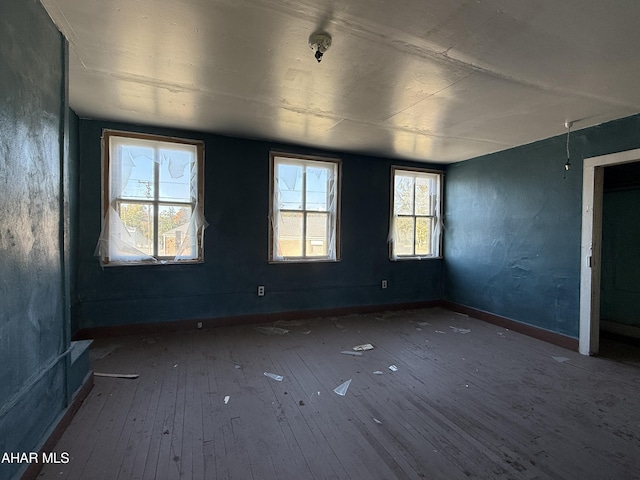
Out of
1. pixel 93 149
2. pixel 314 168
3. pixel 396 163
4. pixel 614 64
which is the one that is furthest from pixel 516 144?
pixel 93 149

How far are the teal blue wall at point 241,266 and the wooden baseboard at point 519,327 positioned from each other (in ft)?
1.67

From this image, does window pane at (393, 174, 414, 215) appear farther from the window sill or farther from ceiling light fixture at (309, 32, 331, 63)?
ceiling light fixture at (309, 32, 331, 63)

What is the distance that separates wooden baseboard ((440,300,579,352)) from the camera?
3531 millimetres

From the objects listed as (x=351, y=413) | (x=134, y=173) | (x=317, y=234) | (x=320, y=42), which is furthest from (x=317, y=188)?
(x=351, y=413)

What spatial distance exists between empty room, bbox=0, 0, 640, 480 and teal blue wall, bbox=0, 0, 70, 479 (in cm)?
2

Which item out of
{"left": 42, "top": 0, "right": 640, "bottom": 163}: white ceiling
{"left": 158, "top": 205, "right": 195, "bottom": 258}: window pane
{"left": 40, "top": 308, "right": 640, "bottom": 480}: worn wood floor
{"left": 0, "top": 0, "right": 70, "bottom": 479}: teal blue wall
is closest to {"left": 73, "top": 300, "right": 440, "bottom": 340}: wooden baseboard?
{"left": 40, "top": 308, "right": 640, "bottom": 480}: worn wood floor

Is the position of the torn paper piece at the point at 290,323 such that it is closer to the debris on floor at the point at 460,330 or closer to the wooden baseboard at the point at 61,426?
the debris on floor at the point at 460,330

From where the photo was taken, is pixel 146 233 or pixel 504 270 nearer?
pixel 146 233

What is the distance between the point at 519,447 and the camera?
187cm

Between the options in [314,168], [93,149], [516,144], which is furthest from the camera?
[314,168]

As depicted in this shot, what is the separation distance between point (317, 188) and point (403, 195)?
1548 mm

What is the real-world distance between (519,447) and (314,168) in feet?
12.4

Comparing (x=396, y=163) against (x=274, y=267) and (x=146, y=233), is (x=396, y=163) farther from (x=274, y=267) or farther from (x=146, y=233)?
(x=146, y=233)

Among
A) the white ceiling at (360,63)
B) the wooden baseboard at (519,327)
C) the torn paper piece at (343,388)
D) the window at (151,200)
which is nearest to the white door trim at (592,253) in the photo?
the wooden baseboard at (519,327)
